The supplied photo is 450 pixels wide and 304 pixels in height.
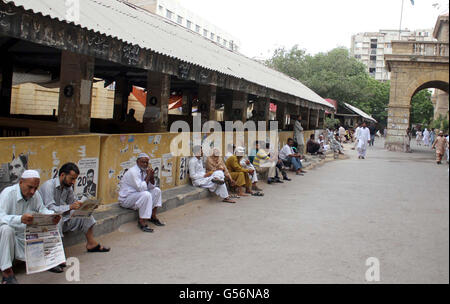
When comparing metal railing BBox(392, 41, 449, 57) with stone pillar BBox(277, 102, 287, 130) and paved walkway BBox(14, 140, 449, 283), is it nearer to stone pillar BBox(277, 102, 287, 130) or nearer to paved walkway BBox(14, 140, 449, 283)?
stone pillar BBox(277, 102, 287, 130)

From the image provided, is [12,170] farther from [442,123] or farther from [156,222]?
[442,123]

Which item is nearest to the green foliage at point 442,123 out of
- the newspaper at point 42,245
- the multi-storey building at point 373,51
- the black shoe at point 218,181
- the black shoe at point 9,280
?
the black shoe at point 218,181

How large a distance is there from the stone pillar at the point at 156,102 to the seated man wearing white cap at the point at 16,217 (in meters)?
4.77

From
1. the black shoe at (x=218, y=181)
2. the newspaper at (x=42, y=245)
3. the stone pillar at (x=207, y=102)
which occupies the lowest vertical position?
the newspaper at (x=42, y=245)

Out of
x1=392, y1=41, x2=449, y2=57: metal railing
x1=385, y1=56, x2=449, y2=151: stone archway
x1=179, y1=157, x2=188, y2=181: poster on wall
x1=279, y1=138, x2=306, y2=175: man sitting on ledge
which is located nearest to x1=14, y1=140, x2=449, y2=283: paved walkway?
x1=179, y1=157, x2=188, y2=181: poster on wall

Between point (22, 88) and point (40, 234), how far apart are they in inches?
661

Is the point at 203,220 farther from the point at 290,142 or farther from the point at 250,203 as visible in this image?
the point at 290,142

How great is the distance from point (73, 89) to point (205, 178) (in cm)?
346

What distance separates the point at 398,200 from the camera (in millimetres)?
3689

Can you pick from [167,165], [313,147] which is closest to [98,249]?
[167,165]

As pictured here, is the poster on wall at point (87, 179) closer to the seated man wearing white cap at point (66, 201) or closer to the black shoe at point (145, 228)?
the black shoe at point (145, 228)

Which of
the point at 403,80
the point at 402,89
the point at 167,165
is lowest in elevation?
the point at 167,165

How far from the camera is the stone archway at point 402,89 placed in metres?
23.9

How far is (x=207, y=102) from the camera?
1116cm
